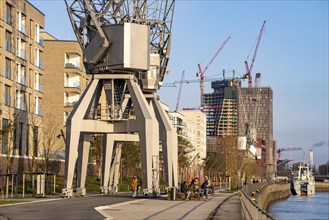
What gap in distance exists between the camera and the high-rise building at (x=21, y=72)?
78.3m

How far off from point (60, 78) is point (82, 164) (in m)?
58.7

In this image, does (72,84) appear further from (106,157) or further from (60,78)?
(106,157)

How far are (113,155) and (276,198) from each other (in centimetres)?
8910

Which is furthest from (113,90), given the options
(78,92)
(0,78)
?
(78,92)

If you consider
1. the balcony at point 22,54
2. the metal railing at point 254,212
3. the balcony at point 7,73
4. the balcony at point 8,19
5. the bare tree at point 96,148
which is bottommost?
the metal railing at point 254,212

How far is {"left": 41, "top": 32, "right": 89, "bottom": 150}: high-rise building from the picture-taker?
116 metres

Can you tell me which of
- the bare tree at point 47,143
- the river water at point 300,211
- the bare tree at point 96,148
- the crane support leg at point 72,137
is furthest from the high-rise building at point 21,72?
the river water at point 300,211

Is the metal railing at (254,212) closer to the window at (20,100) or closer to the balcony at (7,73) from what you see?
the balcony at (7,73)

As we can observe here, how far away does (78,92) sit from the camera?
117m

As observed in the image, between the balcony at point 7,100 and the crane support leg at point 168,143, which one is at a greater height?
the balcony at point 7,100

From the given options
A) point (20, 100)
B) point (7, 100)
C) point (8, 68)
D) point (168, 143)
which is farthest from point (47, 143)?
point (168, 143)

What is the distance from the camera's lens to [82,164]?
195 feet

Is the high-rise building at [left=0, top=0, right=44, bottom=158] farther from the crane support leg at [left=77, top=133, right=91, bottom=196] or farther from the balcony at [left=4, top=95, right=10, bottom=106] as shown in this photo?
the crane support leg at [left=77, top=133, right=91, bottom=196]

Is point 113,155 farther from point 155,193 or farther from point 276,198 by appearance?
point 276,198
